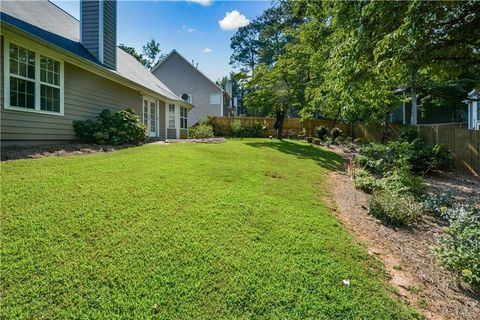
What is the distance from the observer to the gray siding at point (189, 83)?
80.9 feet

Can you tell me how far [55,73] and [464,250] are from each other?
9.61 m

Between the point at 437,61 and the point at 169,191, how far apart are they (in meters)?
5.63

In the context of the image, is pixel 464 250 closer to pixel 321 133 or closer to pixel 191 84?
pixel 321 133

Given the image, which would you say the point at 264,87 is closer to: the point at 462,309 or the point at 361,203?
the point at 361,203

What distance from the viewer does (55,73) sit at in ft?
25.0

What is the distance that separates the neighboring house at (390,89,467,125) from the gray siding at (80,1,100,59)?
22805 mm

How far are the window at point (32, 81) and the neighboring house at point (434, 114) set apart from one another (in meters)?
24.3

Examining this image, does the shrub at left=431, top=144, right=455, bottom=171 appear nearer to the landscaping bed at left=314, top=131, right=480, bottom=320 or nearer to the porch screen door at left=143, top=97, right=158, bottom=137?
the landscaping bed at left=314, top=131, right=480, bottom=320

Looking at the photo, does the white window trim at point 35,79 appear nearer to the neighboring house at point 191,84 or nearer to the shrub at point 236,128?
the shrub at point 236,128

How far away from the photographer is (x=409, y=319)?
8.34 feet

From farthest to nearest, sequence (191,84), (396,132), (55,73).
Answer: (191,84), (396,132), (55,73)

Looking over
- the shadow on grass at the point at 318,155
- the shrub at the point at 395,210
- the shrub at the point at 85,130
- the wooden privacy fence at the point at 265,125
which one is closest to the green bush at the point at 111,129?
the shrub at the point at 85,130

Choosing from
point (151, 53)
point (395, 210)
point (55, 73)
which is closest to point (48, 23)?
point (55, 73)

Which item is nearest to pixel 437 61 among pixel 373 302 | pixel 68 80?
pixel 373 302
